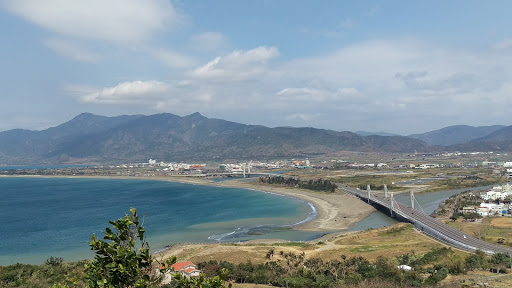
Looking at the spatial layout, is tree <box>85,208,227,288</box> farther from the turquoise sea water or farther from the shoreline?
the shoreline

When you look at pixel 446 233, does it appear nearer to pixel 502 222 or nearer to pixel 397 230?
pixel 397 230

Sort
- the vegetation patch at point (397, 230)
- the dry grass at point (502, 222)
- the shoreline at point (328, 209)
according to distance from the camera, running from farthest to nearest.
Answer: the shoreline at point (328, 209)
the dry grass at point (502, 222)
the vegetation patch at point (397, 230)

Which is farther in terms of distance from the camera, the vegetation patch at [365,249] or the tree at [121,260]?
the vegetation patch at [365,249]

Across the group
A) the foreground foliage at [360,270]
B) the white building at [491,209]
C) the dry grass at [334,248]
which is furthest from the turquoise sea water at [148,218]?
the white building at [491,209]

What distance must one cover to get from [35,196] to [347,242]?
10218 centimetres

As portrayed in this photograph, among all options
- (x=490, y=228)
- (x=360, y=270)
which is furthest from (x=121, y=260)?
(x=490, y=228)

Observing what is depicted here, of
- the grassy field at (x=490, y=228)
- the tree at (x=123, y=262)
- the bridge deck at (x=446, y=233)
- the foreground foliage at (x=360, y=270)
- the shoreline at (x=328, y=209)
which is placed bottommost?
the shoreline at (x=328, y=209)

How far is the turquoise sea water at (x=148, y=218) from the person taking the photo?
174 ft

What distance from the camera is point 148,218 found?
236 ft

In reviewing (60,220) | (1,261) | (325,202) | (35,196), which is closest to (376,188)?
(325,202)

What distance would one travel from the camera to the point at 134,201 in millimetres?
96438

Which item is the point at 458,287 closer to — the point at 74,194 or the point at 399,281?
the point at 399,281

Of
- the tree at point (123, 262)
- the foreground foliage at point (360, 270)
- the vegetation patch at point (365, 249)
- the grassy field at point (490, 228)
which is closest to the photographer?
the tree at point (123, 262)

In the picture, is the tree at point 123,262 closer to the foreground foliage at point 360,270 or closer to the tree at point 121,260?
the tree at point 121,260
